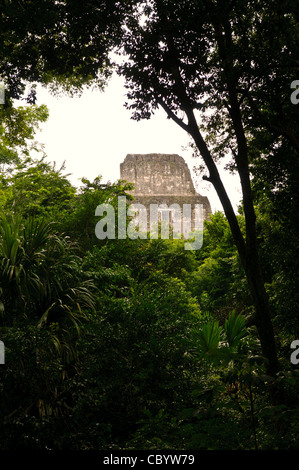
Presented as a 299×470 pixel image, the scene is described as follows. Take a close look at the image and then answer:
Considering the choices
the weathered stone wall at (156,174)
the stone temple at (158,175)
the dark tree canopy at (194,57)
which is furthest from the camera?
the weathered stone wall at (156,174)

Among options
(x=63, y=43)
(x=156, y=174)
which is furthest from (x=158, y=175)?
(x=63, y=43)

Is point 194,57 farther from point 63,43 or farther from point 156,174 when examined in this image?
point 156,174

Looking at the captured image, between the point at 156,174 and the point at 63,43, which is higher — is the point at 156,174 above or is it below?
above

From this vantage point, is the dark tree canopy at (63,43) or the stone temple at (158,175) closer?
the dark tree canopy at (63,43)

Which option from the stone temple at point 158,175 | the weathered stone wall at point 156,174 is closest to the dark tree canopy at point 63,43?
the stone temple at point 158,175

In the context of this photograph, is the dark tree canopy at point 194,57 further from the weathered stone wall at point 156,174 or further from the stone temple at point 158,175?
the weathered stone wall at point 156,174

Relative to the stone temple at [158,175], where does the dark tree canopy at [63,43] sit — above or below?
below

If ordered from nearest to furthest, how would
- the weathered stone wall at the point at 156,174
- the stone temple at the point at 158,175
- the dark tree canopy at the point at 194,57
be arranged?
the dark tree canopy at the point at 194,57 → the stone temple at the point at 158,175 → the weathered stone wall at the point at 156,174

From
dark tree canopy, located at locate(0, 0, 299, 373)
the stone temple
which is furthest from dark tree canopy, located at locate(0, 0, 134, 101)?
the stone temple

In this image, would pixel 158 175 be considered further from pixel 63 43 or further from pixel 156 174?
pixel 63 43

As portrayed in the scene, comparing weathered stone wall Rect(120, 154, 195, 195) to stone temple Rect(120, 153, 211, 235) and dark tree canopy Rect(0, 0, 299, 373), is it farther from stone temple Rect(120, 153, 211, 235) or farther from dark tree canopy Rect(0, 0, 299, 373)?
dark tree canopy Rect(0, 0, 299, 373)

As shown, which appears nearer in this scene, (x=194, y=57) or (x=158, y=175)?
(x=194, y=57)

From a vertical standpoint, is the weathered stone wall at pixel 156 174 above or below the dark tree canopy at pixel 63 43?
above
